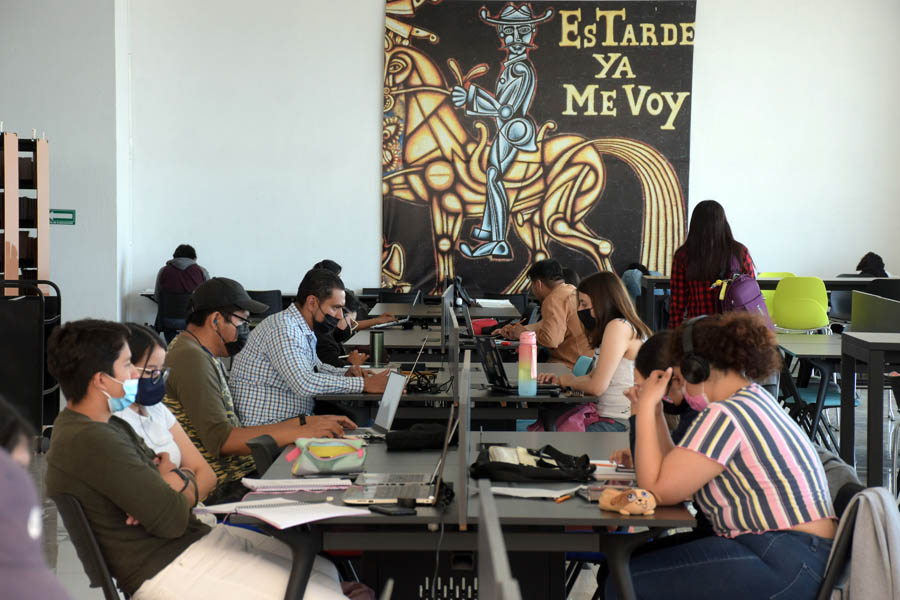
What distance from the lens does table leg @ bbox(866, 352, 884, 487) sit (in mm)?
2877

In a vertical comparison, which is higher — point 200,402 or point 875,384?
point 875,384

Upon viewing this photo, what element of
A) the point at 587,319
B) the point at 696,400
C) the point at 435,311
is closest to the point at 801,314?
the point at 435,311

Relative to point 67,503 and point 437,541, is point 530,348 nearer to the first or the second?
point 437,541

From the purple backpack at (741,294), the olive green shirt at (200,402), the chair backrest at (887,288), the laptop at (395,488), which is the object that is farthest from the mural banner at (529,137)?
the laptop at (395,488)

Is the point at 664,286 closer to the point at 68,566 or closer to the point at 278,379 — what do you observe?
the point at 278,379

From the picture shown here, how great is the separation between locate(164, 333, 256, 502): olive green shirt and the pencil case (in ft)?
1.81

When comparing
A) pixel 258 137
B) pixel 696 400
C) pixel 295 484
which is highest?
pixel 258 137

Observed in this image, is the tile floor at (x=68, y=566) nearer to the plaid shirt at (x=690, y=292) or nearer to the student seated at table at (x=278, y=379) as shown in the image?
the student seated at table at (x=278, y=379)

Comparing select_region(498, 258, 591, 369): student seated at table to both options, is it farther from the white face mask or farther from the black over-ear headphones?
the black over-ear headphones

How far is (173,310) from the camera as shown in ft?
28.0

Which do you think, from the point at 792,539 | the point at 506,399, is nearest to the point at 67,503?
the point at 792,539

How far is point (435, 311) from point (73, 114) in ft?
13.6

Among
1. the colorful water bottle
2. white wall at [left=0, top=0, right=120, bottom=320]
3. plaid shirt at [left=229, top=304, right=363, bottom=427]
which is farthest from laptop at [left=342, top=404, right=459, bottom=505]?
white wall at [left=0, top=0, right=120, bottom=320]

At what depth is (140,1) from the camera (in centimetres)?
935
